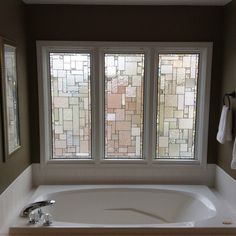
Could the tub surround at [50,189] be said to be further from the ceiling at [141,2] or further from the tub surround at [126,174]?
the ceiling at [141,2]

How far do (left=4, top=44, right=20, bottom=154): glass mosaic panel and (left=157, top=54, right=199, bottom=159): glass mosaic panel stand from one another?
1.45 m

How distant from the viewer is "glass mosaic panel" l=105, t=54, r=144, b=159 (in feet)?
9.86

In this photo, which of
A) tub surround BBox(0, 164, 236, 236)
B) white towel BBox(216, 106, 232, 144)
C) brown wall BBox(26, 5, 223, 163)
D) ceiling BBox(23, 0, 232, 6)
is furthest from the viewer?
brown wall BBox(26, 5, 223, 163)

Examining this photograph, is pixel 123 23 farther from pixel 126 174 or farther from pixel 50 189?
pixel 50 189

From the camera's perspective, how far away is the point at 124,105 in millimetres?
3061

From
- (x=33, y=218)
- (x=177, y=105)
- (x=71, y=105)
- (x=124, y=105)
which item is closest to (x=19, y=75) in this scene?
(x=71, y=105)

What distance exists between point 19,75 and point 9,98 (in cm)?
37

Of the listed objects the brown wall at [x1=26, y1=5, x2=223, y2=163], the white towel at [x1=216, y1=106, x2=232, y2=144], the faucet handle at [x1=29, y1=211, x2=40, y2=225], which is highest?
the brown wall at [x1=26, y1=5, x2=223, y2=163]

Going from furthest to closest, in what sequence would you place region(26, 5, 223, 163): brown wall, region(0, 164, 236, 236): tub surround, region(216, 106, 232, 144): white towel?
region(26, 5, 223, 163): brown wall < region(216, 106, 232, 144): white towel < region(0, 164, 236, 236): tub surround

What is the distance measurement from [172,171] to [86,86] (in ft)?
4.30

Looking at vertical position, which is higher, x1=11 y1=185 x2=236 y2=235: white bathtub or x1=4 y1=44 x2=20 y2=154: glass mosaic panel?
x1=4 y1=44 x2=20 y2=154: glass mosaic panel

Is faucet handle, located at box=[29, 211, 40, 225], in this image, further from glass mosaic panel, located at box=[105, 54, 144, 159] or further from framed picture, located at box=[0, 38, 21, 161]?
glass mosaic panel, located at box=[105, 54, 144, 159]

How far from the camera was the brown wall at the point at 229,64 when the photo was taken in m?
2.59

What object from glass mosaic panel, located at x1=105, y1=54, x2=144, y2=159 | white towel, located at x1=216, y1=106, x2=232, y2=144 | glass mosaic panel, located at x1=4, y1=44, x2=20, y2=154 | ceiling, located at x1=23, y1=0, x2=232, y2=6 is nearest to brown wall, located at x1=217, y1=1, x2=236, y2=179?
white towel, located at x1=216, y1=106, x2=232, y2=144
